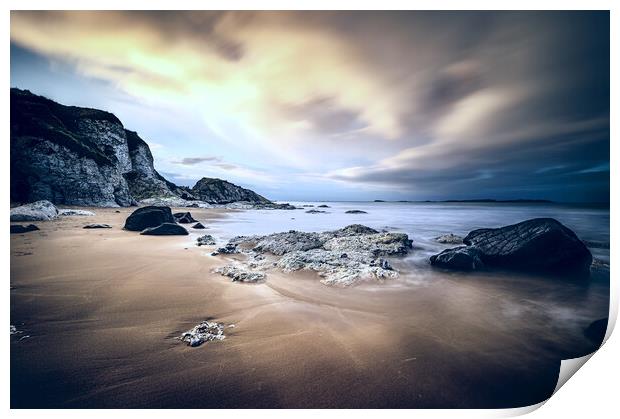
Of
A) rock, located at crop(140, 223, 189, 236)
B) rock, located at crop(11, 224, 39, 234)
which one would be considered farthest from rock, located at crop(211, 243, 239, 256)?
rock, located at crop(11, 224, 39, 234)

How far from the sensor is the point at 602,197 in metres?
2.75

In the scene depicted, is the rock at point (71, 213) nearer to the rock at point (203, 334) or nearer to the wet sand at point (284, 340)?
the wet sand at point (284, 340)

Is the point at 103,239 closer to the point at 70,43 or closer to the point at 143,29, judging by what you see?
the point at 70,43

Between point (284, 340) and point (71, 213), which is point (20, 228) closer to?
point (71, 213)

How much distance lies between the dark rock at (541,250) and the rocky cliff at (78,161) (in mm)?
7519

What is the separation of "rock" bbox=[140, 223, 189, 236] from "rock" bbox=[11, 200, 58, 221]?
2184 mm

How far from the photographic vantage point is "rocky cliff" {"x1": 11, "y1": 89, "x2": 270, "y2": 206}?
415 cm

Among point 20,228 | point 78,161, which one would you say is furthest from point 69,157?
point 20,228

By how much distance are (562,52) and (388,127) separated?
1982 millimetres

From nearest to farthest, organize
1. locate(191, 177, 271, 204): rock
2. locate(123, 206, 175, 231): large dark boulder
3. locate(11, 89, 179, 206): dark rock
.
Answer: locate(11, 89, 179, 206): dark rock → locate(123, 206, 175, 231): large dark boulder → locate(191, 177, 271, 204): rock

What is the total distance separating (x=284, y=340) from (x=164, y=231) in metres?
6.26

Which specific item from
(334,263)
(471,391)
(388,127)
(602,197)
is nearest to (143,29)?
(388,127)

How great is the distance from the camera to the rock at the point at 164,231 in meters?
6.82

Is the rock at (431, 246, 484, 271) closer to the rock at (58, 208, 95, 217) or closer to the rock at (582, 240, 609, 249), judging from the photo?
the rock at (582, 240, 609, 249)
